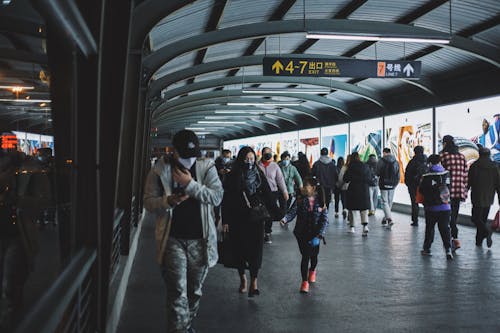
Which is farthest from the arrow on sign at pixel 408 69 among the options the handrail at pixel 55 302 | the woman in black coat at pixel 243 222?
the handrail at pixel 55 302

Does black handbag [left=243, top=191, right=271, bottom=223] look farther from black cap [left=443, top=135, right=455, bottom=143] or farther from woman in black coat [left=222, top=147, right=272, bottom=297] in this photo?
black cap [left=443, top=135, right=455, bottom=143]

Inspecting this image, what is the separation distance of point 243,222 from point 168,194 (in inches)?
79.3

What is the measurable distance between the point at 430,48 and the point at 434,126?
2.86m

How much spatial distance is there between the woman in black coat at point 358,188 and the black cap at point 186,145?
757cm

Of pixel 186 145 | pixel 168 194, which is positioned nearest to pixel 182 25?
Result: pixel 186 145

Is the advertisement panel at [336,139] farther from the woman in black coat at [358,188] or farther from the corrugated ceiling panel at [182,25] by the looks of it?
the corrugated ceiling panel at [182,25]

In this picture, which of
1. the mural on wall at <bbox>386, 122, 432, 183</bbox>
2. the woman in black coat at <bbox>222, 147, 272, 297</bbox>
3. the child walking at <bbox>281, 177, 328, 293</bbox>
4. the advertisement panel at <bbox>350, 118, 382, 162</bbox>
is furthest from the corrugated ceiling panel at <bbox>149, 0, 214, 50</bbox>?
the advertisement panel at <bbox>350, 118, 382, 162</bbox>

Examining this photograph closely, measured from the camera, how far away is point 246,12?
1082cm

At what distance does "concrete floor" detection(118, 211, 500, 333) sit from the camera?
495 centimetres

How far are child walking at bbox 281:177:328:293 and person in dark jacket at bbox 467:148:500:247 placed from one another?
429 cm

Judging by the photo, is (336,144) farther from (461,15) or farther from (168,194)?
(168,194)

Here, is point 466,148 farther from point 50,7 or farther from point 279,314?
point 50,7

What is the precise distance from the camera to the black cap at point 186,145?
414 cm

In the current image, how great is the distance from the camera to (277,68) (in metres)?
11.3
